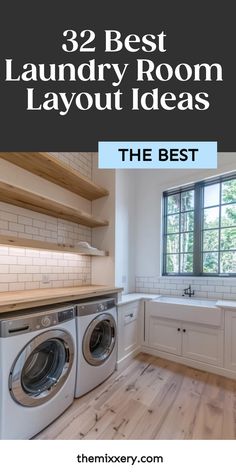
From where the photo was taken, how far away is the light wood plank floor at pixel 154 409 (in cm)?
126

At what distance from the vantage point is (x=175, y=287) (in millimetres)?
2818

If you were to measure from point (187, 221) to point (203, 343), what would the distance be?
165 cm

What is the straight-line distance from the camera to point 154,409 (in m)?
1.50

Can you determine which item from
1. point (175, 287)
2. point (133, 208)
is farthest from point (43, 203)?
point (175, 287)

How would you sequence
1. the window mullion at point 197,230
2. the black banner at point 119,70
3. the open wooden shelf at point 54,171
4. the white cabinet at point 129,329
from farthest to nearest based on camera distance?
the window mullion at point 197,230 → the white cabinet at point 129,329 → the open wooden shelf at point 54,171 → the black banner at point 119,70

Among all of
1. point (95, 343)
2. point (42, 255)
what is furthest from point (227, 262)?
point (42, 255)

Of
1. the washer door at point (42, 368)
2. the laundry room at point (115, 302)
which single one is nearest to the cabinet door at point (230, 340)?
the laundry room at point (115, 302)

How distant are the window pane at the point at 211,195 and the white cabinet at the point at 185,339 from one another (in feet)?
5.41

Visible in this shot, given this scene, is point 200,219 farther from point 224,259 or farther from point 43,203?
point 43,203

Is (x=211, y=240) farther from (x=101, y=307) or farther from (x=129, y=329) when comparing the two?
(x=101, y=307)

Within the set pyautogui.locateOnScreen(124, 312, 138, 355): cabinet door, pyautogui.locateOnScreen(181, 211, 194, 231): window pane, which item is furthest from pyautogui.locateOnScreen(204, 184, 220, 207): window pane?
pyautogui.locateOnScreen(124, 312, 138, 355): cabinet door

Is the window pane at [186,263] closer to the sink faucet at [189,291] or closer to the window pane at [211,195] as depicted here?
the sink faucet at [189,291]

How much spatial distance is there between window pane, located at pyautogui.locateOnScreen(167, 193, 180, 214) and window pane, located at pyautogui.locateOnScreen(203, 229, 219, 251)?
59 cm

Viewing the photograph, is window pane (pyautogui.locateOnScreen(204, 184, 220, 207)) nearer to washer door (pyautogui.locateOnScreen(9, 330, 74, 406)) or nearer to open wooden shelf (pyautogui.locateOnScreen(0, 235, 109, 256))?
open wooden shelf (pyautogui.locateOnScreen(0, 235, 109, 256))
